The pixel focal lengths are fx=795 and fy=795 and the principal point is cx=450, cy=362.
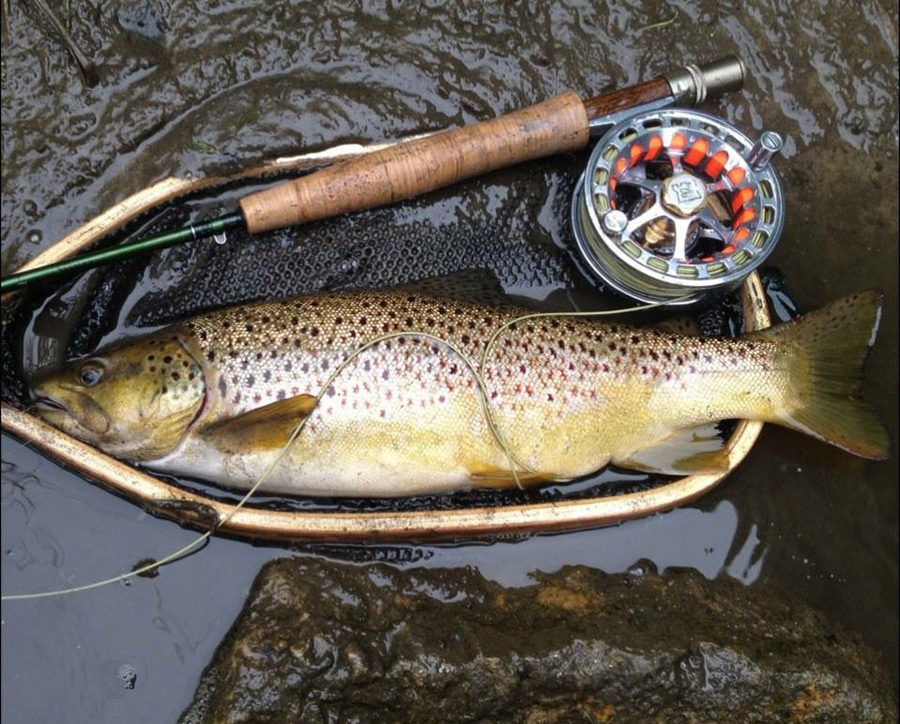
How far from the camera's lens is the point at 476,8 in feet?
9.77

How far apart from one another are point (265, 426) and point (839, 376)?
1877 millimetres

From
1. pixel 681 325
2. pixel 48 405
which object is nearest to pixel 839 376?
pixel 681 325

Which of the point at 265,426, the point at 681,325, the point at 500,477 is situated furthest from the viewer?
A: the point at 681,325

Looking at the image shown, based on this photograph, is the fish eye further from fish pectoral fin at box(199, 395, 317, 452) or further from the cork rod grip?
the cork rod grip

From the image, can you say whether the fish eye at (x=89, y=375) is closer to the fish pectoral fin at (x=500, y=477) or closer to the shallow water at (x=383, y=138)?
the shallow water at (x=383, y=138)

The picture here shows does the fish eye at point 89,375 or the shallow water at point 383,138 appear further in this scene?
the shallow water at point 383,138

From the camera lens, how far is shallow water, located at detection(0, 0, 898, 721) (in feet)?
8.48

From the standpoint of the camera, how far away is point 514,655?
94.4 inches

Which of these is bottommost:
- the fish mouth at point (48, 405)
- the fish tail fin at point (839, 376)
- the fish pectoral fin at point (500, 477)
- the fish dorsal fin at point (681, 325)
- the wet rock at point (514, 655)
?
the wet rock at point (514, 655)

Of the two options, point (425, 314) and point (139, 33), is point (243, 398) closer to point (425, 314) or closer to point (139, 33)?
point (425, 314)

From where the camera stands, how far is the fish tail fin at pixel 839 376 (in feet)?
8.68

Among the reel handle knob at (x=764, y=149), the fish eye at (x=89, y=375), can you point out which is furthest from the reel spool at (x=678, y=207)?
the fish eye at (x=89, y=375)

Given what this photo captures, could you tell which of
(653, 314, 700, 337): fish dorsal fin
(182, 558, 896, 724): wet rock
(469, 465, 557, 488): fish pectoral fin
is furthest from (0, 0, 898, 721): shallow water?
(653, 314, 700, 337): fish dorsal fin

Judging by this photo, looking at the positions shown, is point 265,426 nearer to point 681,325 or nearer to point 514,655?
point 514,655
